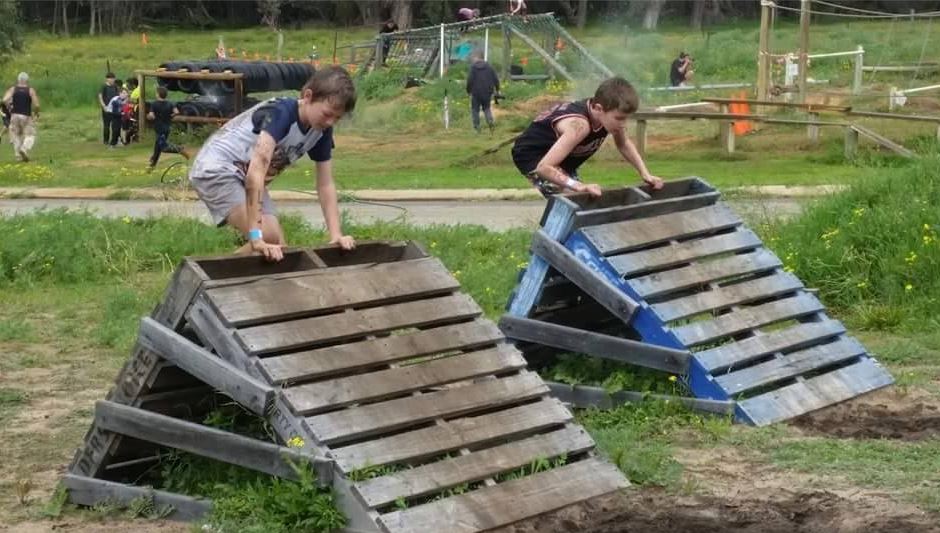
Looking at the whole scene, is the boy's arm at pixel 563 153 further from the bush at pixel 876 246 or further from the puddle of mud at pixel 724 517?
the bush at pixel 876 246

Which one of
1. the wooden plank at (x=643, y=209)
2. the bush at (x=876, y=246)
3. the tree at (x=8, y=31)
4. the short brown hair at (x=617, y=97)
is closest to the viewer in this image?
the wooden plank at (x=643, y=209)

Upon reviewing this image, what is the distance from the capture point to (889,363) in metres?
8.84

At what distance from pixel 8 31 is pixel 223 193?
128 feet

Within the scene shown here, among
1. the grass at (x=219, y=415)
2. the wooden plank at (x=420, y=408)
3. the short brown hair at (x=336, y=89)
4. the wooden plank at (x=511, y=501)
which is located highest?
the short brown hair at (x=336, y=89)

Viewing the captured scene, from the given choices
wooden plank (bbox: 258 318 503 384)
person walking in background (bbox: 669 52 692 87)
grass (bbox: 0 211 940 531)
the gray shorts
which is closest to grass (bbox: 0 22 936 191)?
person walking in background (bbox: 669 52 692 87)

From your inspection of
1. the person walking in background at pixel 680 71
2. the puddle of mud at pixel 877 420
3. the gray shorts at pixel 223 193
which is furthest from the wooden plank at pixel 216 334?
the person walking in background at pixel 680 71

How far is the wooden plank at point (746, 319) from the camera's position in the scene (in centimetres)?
752

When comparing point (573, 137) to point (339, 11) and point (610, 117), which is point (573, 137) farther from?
point (339, 11)

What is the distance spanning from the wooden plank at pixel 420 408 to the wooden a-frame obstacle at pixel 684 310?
1302 mm

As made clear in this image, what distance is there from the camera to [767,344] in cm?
783

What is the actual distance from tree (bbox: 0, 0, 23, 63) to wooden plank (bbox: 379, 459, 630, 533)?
39.8 meters

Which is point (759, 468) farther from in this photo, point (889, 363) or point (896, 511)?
point (889, 363)

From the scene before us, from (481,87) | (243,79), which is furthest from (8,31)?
(481,87)

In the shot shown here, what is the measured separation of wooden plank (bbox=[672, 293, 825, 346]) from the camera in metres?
7.52
